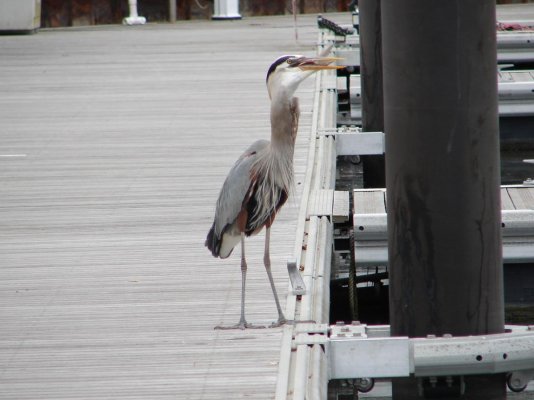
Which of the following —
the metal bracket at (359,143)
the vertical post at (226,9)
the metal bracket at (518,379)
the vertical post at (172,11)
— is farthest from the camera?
the vertical post at (172,11)

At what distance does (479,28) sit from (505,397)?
7.17 ft

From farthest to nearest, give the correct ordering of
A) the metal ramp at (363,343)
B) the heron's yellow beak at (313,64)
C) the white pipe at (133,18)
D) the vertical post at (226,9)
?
the vertical post at (226,9) → the white pipe at (133,18) → the heron's yellow beak at (313,64) → the metal ramp at (363,343)

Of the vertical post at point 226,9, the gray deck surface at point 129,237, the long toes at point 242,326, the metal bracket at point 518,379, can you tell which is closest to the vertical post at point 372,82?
the gray deck surface at point 129,237

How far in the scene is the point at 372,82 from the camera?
11.5 meters

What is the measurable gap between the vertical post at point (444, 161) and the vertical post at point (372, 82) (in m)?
5.78

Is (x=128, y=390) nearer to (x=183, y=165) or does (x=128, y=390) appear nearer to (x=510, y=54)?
(x=183, y=165)

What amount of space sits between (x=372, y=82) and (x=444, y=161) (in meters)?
6.25

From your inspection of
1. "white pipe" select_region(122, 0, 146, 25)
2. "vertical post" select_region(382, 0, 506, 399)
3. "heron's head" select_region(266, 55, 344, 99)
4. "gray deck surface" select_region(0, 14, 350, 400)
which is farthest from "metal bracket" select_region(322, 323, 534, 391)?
"white pipe" select_region(122, 0, 146, 25)


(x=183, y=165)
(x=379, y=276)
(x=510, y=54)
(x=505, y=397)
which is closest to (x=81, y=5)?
(x=510, y=54)

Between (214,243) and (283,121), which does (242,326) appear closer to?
(214,243)

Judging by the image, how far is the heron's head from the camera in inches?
213

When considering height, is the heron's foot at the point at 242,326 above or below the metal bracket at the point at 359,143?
below

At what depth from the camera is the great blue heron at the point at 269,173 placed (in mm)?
5469

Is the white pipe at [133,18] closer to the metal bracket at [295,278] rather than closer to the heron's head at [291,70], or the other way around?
the metal bracket at [295,278]
